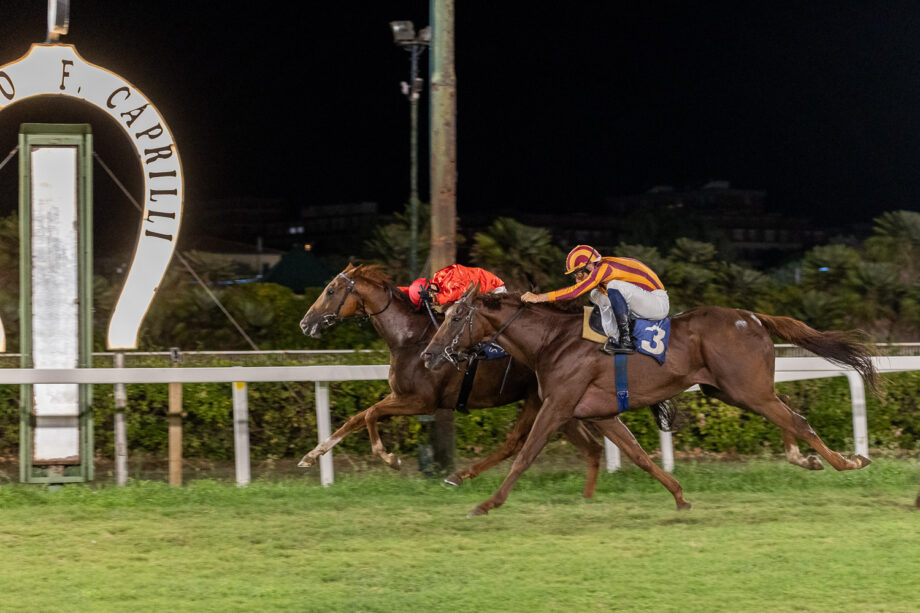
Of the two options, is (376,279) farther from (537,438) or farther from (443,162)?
(537,438)

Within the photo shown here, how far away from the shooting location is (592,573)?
4438 millimetres

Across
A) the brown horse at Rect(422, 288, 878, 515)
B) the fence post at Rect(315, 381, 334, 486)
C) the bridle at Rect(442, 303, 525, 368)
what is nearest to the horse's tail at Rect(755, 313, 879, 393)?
the brown horse at Rect(422, 288, 878, 515)

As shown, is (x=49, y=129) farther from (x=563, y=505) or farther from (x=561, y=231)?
(x=561, y=231)

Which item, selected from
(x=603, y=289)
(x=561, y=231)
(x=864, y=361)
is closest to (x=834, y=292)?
(x=864, y=361)

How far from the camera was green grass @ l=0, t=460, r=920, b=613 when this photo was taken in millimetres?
4059

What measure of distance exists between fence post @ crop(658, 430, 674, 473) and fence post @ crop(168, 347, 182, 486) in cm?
312

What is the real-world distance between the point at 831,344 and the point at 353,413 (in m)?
3.32

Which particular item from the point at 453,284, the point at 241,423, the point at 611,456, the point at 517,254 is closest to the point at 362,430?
the point at 241,423

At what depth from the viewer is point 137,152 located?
6.99 m

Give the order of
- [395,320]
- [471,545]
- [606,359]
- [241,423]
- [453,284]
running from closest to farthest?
1. [471,545]
2. [606,359]
3. [453,284]
4. [241,423]
5. [395,320]

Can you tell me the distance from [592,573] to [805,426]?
2210 mm

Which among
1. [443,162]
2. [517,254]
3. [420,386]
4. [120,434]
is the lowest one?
[120,434]

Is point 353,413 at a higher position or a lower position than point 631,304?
lower

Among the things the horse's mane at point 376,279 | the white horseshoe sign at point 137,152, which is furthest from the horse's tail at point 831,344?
the white horseshoe sign at point 137,152
